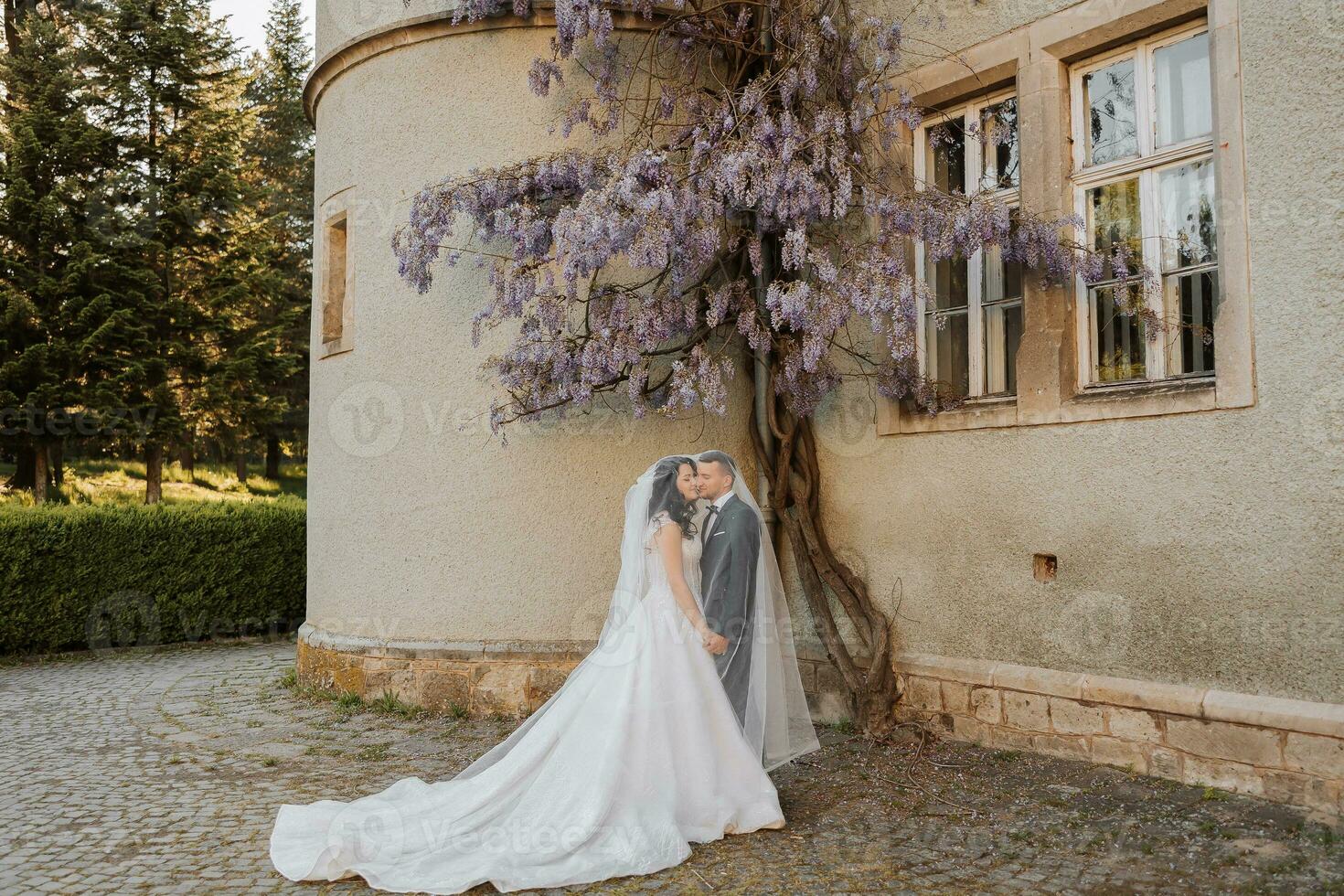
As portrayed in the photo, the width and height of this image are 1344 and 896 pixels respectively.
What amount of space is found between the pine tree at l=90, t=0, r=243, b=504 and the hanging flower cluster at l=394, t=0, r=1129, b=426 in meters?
16.3

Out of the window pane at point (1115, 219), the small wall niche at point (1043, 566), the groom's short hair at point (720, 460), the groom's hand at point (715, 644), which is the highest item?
the window pane at point (1115, 219)

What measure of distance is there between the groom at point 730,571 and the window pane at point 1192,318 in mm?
2508

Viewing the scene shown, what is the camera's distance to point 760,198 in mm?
6250

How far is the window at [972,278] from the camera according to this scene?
6488 mm

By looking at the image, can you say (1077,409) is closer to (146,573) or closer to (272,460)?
(146,573)

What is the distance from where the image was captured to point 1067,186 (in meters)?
6.09

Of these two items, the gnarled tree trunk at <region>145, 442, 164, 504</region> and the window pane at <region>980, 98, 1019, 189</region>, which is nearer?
the window pane at <region>980, 98, 1019, 189</region>

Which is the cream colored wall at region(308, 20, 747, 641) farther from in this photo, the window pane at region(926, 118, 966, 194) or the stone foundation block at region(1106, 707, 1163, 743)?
the stone foundation block at region(1106, 707, 1163, 743)

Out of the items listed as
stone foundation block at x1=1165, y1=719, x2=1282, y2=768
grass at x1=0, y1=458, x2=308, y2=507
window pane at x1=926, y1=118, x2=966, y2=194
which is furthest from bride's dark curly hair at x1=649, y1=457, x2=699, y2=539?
grass at x1=0, y1=458, x2=308, y2=507

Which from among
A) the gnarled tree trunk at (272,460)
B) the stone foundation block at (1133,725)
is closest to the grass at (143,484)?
the gnarled tree trunk at (272,460)

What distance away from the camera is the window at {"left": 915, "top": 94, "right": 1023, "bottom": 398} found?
21.3ft

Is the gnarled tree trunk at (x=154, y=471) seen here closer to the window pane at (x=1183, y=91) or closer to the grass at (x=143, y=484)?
the grass at (x=143, y=484)

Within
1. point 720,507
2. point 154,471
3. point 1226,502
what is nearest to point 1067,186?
point 1226,502

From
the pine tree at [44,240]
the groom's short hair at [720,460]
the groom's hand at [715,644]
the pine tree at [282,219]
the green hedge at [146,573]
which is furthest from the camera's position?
the pine tree at [282,219]
